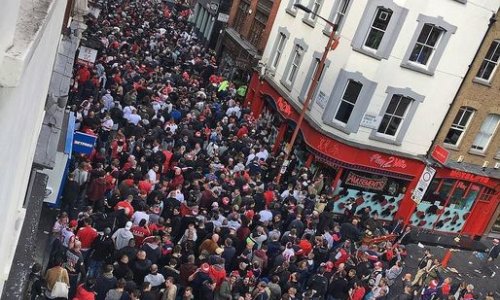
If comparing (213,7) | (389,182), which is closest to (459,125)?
(389,182)

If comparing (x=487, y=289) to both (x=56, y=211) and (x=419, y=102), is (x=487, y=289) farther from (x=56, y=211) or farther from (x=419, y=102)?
(x=56, y=211)

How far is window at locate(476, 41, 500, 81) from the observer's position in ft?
74.0

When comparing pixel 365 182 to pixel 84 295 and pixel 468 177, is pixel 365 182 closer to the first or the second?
pixel 468 177

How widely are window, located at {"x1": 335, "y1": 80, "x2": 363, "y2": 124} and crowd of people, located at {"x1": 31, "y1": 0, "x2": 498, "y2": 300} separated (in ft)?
9.33

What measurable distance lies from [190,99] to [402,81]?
→ 914 centimetres

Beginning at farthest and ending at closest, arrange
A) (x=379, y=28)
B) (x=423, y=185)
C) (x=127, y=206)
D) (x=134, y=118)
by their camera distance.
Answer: (x=423, y=185)
(x=379, y=28)
(x=134, y=118)
(x=127, y=206)

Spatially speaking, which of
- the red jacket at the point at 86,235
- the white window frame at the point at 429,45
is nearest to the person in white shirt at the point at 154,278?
the red jacket at the point at 86,235

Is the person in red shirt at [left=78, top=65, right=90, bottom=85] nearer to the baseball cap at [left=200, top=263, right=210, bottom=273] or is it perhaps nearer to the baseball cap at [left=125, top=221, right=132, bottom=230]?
A: the baseball cap at [left=125, top=221, right=132, bottom=230]

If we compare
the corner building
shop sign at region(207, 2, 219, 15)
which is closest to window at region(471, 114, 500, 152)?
the corner building

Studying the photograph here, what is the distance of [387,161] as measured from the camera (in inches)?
899

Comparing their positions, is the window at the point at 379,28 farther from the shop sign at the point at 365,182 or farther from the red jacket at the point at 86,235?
the red jacket at the point at 86,235

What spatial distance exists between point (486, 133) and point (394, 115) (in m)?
4.80

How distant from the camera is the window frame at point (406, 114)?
861 inches

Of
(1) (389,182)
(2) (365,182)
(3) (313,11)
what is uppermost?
(3) (313,11)
